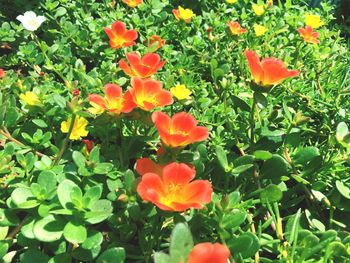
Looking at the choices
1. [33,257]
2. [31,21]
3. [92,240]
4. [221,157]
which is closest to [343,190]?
[221,157]

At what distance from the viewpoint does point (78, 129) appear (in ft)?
4.47

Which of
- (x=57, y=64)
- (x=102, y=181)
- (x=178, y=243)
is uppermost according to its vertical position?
(x=178, y=243)

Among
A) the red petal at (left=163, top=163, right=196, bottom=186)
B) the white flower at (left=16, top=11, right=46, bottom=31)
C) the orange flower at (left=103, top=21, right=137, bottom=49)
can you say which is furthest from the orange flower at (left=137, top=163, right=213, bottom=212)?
the white flower at (left=16, top=11, right=46, bottom=31)

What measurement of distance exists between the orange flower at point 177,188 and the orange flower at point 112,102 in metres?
0.25

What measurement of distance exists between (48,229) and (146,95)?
428mm

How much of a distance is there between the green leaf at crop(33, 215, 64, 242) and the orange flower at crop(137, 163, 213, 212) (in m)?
0.24

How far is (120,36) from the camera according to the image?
1.61 metres

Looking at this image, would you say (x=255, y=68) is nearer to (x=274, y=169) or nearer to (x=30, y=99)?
(x=274, y=169)

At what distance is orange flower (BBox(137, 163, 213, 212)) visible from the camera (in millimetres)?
944

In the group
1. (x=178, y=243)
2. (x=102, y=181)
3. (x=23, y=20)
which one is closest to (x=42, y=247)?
(x=102, y=181)

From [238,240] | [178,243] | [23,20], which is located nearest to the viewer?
[178,243]

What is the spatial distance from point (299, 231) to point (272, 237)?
9 cm

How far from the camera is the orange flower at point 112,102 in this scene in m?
1.16

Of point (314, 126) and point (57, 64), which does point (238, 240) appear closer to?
point (314, 126)
